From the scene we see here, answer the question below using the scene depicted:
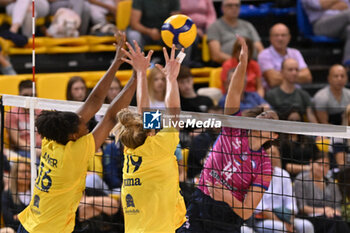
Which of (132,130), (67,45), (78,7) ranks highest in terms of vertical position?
(78,7)

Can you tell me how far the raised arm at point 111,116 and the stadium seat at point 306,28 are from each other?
5763mm

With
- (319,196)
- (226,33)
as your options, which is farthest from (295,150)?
(226,33)

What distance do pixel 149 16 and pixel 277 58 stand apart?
177cm

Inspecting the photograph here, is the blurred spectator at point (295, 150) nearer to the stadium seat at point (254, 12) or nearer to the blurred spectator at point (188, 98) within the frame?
the blurred spectator at point (188, 98)

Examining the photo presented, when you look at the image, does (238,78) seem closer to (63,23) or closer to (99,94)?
(99,94)

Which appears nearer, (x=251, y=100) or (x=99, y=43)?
(x=251, y=100)

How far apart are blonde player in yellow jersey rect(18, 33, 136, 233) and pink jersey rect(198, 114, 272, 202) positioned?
87cm

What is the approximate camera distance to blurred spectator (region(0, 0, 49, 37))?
8039 millimetres

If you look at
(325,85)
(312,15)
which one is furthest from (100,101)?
(312,15)

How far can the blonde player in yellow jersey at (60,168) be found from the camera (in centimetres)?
424

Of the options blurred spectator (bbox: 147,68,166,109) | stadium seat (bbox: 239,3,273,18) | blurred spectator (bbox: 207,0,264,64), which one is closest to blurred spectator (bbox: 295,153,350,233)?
blurred spectator (bbox: 147,68,166,109)

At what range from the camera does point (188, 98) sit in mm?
7805

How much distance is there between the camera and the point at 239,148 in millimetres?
4852

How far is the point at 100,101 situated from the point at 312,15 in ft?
Result: 18.8
